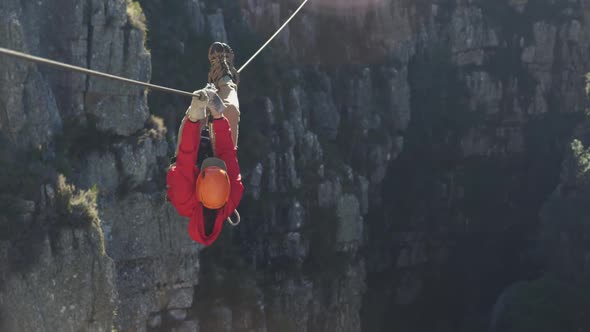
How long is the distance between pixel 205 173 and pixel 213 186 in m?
0.17

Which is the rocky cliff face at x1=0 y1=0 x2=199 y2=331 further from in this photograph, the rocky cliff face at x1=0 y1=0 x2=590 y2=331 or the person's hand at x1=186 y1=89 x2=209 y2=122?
the person's hand at x1=186 y1=89 x2=209 y2=122

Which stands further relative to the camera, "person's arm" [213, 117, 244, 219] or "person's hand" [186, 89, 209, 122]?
"person's arm" [213, 117, 244, 219]

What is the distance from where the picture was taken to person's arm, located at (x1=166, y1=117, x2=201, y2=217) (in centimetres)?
1145

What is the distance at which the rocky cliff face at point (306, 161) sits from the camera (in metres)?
24.7

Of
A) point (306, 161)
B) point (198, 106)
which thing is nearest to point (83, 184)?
point (306, 161)

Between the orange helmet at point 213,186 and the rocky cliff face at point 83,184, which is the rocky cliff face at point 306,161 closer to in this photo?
the rocky cliff face at point 83,184

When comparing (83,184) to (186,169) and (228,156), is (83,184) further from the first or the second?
(186,169)

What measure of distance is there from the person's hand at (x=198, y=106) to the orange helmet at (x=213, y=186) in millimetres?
600

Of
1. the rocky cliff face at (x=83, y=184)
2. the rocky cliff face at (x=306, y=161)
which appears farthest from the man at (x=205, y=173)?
the rocky cliff face at (x=306, y=161)

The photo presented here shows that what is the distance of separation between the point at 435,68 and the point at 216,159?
4128cm

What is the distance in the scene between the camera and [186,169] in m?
11.6

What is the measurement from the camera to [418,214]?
50688 mm

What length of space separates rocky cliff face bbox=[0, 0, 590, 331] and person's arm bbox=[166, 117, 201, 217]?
12.3 m

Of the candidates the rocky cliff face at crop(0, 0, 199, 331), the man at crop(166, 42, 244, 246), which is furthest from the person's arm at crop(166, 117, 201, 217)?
the rocky cliff face at crop(0, 0, 199, 331)
